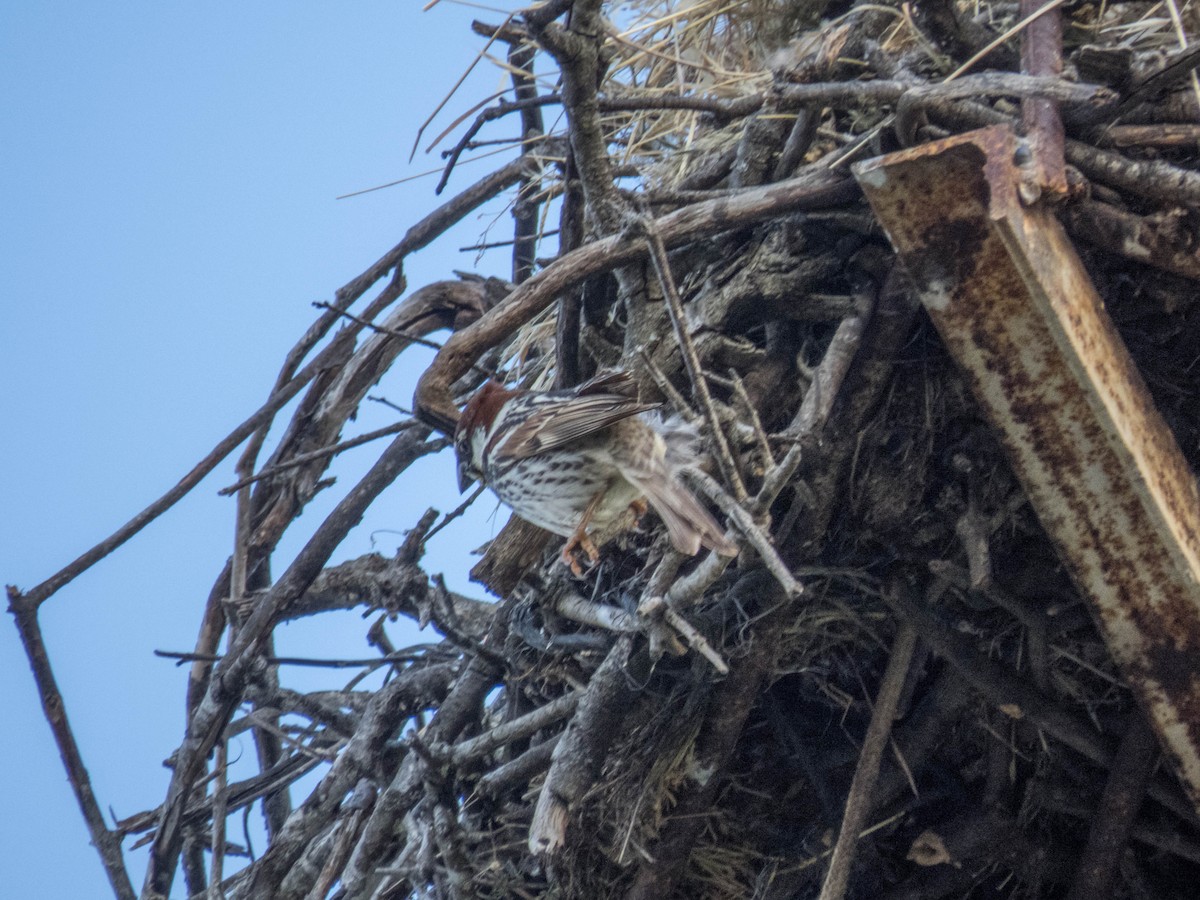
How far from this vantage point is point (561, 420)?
9.33 feet

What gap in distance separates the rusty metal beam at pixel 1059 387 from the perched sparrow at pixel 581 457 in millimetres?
691

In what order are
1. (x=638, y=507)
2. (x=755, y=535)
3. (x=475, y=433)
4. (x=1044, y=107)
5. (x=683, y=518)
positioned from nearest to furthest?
1. (x=755, y=535)
2. (x=1044, y=107)
3. (x=683, y=518)
4. (x=638, y=507)
5. (x=475, y=433)

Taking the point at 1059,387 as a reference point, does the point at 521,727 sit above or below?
below

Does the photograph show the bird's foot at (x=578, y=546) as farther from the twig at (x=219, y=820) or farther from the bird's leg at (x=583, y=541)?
the twig at (x=219, y=820)

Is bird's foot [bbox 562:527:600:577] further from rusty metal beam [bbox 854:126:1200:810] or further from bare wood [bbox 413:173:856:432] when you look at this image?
rusty metal beam [bbox 854:126:1200:810]

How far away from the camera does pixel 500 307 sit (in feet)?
9.10

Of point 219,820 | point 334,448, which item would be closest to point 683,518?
point 334,448

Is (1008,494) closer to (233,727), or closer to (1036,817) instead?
(1036,817)

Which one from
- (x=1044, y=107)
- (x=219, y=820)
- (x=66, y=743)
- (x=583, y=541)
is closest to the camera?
(x=1044, y=107)

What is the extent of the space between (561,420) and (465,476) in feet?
1.49

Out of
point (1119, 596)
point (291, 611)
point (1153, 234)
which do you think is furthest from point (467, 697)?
point (1153, 234)

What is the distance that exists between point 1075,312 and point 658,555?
1249 millimetres

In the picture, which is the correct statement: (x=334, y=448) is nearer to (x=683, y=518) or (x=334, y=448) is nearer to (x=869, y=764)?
(x=683, y=518)

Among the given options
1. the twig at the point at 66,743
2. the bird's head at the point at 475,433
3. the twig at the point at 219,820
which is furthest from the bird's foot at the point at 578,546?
the twig at the point at 66,743
